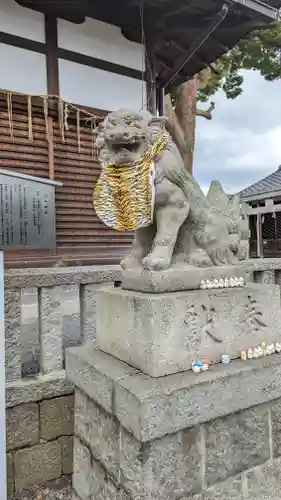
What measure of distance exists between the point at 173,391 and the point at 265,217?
518 inches

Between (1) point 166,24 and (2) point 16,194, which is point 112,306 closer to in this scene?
(2) point 16,194

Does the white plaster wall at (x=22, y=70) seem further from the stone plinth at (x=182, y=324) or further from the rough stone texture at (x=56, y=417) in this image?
the rough stone texture at (x=56, y=417)

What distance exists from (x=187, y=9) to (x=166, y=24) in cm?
49

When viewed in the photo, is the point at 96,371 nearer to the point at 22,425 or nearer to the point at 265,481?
the point at 22,425

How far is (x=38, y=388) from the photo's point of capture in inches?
96.5

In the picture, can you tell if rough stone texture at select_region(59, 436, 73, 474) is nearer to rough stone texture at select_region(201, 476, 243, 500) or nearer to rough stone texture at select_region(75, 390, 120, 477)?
rough stone texture at select_region(75, 390, 120, 477)

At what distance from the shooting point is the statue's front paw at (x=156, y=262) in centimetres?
183

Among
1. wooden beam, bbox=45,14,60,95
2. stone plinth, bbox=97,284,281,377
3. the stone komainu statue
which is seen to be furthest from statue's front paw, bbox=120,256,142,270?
wooden beam, bbox=45,14,60,95

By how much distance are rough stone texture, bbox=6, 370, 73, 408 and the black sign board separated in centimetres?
91

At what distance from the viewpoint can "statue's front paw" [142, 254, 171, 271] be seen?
5.99 ft

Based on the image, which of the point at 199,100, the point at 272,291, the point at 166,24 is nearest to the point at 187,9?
the point at 166,24

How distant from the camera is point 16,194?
91.1 inches

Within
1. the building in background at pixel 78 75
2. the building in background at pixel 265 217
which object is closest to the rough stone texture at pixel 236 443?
the building in background at pixel 78 75

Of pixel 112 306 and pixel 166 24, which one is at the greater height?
pixel 166 24
